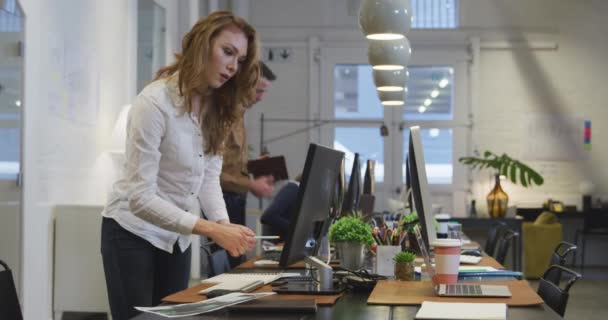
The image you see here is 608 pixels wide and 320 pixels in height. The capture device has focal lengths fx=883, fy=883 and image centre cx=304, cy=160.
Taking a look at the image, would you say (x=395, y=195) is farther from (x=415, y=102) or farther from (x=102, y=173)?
(x=102, y=173)

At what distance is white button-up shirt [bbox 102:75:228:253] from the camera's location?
252 cm

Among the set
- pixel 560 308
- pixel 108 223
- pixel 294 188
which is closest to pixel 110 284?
pixel 108 223

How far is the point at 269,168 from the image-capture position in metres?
6.26

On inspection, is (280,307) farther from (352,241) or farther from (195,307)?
(352,241)

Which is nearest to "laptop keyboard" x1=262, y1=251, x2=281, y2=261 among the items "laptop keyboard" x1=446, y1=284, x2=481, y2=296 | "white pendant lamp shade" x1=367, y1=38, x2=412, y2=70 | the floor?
"laptop keyboard" x1=446, y1=284, x2=481, y2=296

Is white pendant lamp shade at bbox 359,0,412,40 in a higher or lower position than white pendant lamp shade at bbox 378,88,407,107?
higher

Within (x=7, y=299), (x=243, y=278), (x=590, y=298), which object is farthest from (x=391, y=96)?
(x=7, y=299)

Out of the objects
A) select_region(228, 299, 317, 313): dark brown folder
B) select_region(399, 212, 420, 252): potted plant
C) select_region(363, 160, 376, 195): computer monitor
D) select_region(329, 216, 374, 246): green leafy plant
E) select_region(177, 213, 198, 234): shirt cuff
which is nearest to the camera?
select_region(228, 299, 317, 313): dark brown folder

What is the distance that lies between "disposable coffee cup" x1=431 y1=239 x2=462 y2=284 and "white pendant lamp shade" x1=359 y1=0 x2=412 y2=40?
1584 millimetres

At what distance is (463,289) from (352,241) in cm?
76

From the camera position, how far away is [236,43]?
263 centimetres

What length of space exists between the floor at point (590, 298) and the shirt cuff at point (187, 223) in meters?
4.84

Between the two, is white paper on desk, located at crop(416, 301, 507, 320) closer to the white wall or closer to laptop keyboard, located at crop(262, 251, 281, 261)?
laptop keyboard, located at crop(262, 251, 281, 261)

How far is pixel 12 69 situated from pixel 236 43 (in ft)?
7.91
